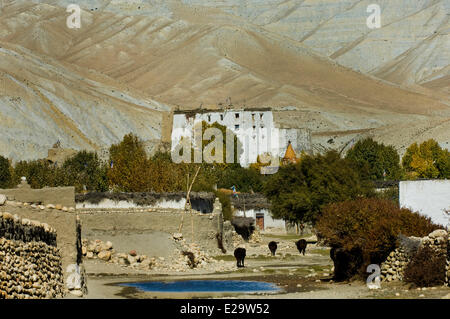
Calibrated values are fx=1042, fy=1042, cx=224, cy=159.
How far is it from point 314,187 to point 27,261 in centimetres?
3412

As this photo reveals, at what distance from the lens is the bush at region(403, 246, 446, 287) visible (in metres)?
27.5

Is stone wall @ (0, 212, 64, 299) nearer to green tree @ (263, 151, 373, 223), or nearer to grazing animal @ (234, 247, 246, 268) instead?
grazing animal @ (234, 247, 246, 268)

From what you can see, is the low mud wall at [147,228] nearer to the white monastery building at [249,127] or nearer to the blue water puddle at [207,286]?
the blue water puddle at [207,286]

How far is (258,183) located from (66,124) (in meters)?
53.0

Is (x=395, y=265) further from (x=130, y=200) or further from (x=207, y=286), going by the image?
(x=130, y=200)

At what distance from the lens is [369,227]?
33.2m

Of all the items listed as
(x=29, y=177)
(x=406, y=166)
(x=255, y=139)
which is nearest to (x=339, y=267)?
(x=29, y=177)

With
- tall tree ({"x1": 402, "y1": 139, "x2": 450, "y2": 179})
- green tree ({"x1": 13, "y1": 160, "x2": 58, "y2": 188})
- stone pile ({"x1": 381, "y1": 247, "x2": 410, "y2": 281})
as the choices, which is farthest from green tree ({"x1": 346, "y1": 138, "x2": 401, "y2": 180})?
stone pile ({"x1": 381, "y1": 247, "x2": 410, "y2": 281})

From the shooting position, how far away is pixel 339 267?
1398 inches


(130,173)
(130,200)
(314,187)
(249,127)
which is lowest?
(130,200)

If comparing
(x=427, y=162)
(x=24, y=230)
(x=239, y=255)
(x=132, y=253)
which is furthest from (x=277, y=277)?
(x=427, y=162)

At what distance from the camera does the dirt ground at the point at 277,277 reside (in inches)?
1137

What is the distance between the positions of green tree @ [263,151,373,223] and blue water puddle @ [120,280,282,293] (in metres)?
16.3
